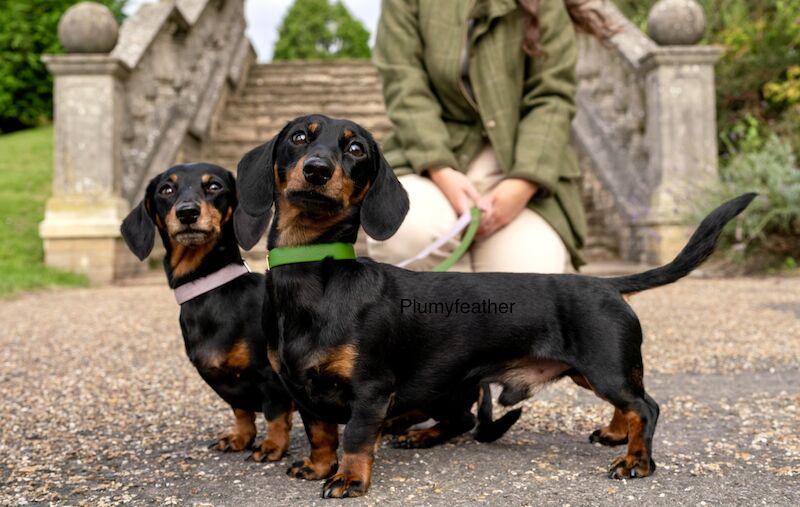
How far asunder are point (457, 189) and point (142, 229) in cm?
133

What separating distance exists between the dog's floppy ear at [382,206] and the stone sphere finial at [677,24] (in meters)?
7.05

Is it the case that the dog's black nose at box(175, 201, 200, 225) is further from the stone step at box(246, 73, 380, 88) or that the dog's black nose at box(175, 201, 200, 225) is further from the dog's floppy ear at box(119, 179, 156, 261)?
the stone step at box(246, 73, 380, 88)

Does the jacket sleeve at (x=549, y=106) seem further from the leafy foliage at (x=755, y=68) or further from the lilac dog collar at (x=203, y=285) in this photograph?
the leafy foliage at (x=755, y=68)

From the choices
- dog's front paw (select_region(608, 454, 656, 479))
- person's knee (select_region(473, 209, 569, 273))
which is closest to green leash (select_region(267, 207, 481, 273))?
dog's front paw (select_region(608, 454, 656, 479))

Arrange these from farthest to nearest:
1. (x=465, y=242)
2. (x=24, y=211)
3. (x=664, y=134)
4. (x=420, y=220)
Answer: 1. (x=24, y=211)
2. (x=664, y=134)
3. (x=420, y=220)
4. (x=465, y=242)

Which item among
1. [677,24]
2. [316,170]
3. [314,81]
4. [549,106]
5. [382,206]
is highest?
[677,24]

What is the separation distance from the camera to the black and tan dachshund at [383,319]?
2279 mm

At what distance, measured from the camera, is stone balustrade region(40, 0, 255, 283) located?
8.11 m

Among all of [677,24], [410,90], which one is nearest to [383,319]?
[410,90]

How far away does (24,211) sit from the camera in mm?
9500

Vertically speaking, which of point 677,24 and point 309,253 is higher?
point 677,24

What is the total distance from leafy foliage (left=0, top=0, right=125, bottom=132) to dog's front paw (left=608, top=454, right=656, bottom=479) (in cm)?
1426

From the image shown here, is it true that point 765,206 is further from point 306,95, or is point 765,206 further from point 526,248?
point 306,95

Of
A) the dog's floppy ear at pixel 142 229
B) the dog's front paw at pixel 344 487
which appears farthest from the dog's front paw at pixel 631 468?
the dog's floppy ear at pixel 142 229
